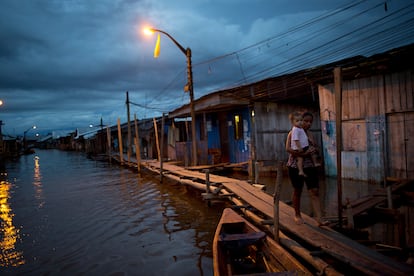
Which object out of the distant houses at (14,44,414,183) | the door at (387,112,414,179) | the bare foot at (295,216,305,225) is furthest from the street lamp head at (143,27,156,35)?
the bare foot at (295,216,305,225)

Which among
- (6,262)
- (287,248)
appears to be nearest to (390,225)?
(287,248)

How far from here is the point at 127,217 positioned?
9086mm

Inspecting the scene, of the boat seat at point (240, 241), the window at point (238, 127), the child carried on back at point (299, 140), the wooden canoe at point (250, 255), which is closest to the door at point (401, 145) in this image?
the child carried on back at point (299, 140)

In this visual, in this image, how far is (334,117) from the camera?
→ 11945 mm

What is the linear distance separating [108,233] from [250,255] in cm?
426

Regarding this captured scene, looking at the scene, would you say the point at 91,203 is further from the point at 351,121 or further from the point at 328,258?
the point at 351,121

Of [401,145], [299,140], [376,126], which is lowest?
[401,145]

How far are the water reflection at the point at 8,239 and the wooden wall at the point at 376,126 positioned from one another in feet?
36.6

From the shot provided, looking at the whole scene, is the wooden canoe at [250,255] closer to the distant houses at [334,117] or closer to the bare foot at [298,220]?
the bare foot at [298,220]

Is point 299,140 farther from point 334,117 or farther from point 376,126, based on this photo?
point 334,117

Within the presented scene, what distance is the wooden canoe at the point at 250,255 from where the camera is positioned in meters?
4.17

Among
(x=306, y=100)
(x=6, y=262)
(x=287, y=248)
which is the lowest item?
(x=6, y=262)

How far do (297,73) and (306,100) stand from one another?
3907mm

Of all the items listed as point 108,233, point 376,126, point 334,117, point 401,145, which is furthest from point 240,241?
point 334,117
